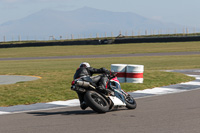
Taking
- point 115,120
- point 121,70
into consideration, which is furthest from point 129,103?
point 121,70

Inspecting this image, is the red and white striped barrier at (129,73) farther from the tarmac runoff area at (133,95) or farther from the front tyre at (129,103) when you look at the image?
the front tyre at (129,103)

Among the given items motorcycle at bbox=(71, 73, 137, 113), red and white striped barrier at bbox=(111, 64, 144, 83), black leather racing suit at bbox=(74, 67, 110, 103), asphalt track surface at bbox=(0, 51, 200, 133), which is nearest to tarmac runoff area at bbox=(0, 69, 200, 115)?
asphalt track surface at bbox=(0, 51, 200, 133)

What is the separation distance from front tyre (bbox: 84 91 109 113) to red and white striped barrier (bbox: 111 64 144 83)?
660cm

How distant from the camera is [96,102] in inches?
380

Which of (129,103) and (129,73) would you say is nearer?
(129,103)

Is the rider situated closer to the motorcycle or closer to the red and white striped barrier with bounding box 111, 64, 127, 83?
the motorcycle

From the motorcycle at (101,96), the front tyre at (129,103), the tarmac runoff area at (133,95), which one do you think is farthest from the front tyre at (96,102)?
the tarmac runoff area at (133,95)

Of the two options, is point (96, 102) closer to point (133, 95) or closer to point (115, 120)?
point (115, 120)

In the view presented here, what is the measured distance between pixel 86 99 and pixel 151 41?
5076cm

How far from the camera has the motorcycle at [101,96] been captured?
9.45m

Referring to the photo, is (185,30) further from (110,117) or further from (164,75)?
(110,117)

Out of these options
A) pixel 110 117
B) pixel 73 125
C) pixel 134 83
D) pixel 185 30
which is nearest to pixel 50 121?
pixel 73 125

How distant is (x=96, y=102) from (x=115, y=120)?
3.53 ft

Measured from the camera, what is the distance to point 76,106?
37.3 feet
